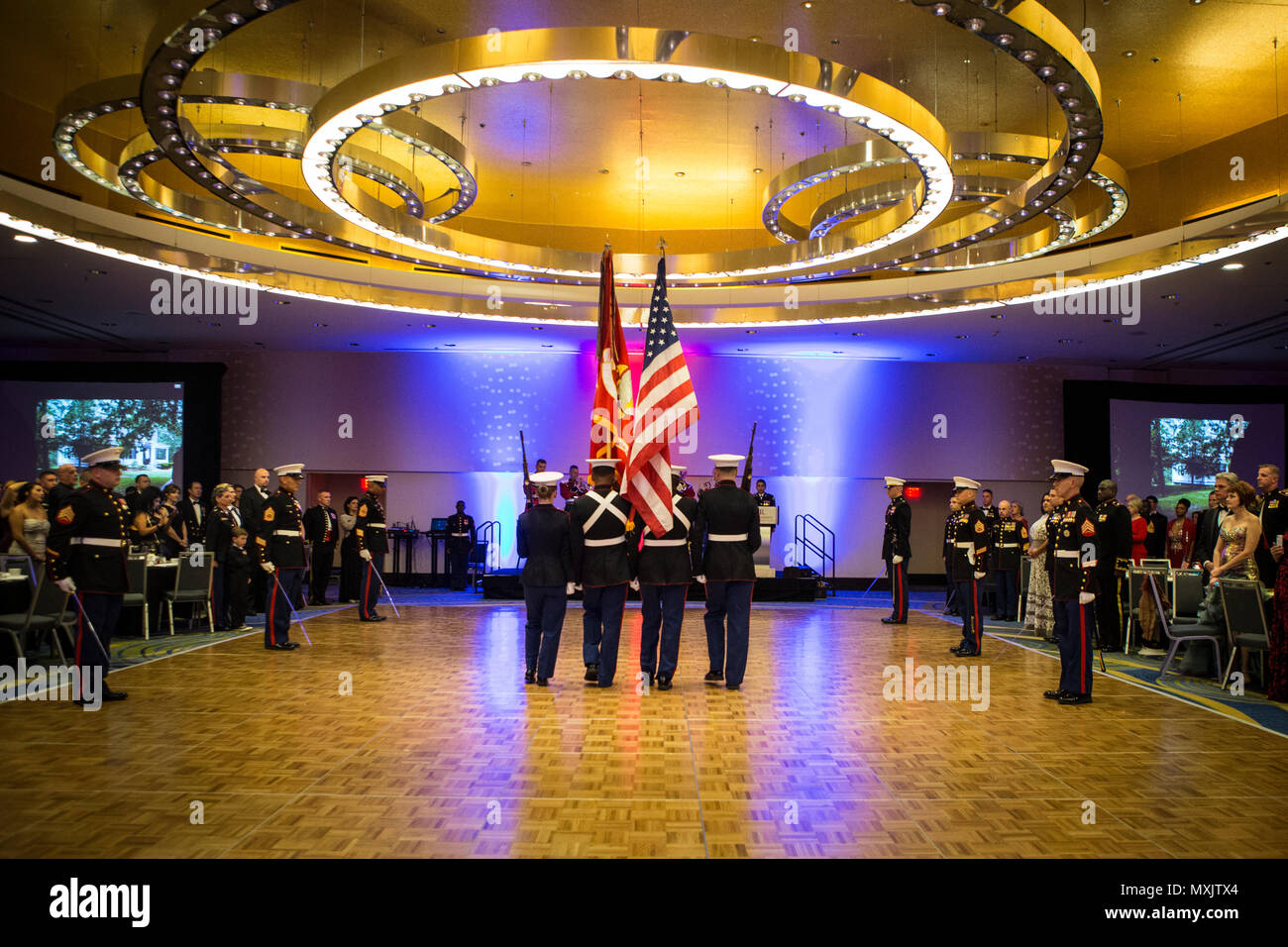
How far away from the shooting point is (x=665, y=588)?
24.0ft

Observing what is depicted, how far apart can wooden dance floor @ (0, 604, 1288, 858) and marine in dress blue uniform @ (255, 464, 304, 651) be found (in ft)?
3.46

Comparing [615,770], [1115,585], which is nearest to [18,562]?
[615,770]

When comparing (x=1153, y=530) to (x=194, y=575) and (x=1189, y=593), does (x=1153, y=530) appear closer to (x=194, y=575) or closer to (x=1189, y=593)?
(x=1189, y=593)

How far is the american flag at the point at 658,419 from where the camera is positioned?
696cm

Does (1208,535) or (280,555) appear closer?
(280,555)

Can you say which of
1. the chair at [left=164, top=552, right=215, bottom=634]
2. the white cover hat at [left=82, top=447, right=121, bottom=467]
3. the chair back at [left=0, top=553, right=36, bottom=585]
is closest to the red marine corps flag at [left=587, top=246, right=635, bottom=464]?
the white cover hat at [left=82, top=447, right=121, bottom=467]

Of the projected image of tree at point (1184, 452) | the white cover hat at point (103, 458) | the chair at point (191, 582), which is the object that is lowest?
the chair at point (191, 582)

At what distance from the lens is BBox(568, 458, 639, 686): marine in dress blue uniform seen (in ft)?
23.5

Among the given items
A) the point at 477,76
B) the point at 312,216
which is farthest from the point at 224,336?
the point at 477,76

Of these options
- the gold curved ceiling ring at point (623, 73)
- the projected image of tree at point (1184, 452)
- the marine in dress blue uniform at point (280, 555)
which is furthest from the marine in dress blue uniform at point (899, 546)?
the projected image of tree at point (1184, 452)

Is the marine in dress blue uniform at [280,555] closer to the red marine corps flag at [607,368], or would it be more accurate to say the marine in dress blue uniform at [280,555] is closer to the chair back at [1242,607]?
the red marine corps flag at [607,368]

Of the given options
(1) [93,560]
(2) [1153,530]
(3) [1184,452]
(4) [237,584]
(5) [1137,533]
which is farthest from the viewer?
(3) [1184,452]

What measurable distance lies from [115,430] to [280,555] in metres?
12.1

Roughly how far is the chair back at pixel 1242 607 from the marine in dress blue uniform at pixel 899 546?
14.9ft
